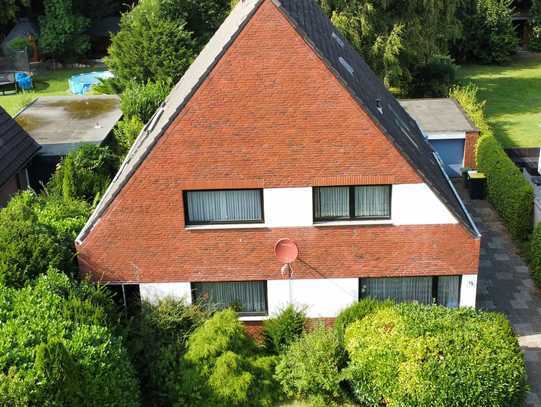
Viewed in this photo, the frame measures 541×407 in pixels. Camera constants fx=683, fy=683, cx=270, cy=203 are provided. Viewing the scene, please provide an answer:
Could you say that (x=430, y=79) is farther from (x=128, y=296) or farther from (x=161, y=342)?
(x=161, y=342)

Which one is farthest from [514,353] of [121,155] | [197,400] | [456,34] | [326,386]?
[456,34]

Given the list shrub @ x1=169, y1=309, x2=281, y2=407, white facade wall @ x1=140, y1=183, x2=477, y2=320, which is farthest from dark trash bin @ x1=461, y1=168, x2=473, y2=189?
shrub @ x1=169, y1=309, x2=281, y2=407

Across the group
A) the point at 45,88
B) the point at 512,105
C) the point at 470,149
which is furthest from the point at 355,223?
the point at 45,88

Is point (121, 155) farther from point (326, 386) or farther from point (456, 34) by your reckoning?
point (456, 34)

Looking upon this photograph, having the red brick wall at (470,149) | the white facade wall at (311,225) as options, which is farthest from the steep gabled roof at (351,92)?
the red brick wall at (470,149)

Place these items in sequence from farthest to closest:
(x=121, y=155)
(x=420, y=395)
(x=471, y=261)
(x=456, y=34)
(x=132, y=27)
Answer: (x=456, y=34)
(x=132, y=27)
(x=121, y=155)
(x=471, y=261)
(x=420, y=395)

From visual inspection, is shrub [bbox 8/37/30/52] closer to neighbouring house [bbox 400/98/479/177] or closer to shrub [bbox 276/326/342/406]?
neighbouring house [bbox 400/98/479/177]
